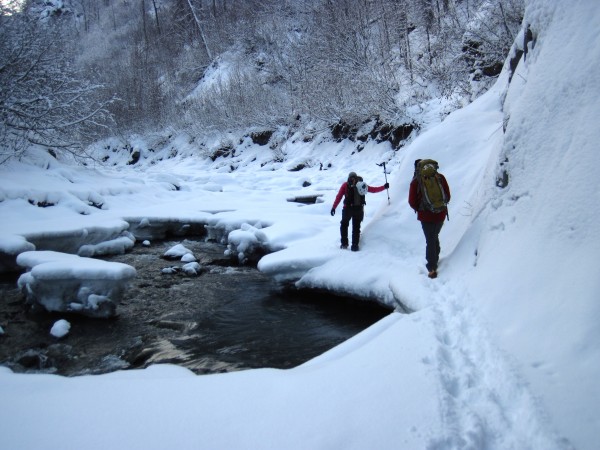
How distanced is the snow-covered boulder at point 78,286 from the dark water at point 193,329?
199mm

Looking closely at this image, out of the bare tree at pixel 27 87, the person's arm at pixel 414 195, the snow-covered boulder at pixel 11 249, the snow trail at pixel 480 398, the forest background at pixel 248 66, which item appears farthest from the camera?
the forest background at pixel 248 66

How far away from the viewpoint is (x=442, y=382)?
104 inches

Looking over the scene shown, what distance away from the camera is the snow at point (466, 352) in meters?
2.26

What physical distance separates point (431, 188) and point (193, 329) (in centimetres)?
402

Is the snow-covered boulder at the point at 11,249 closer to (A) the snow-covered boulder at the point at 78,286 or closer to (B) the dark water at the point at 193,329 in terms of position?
(B) the dark water at the point at 193,329

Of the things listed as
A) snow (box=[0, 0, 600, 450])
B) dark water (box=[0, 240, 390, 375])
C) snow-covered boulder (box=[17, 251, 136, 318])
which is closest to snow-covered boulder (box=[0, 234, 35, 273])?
dark water (box=[0, 240, 390, 375])

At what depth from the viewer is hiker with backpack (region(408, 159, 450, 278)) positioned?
4879mm

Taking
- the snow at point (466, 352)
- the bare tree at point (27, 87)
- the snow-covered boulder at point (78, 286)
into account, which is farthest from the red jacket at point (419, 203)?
the bare tree at point (27, 87)

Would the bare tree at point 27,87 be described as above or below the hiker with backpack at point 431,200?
above

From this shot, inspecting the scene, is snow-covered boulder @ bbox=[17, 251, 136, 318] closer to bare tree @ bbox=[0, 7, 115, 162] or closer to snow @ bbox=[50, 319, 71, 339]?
snow @ bbox=[50, 319, 71, 339]

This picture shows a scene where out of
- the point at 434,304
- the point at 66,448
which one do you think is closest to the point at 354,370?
the point at 434,304

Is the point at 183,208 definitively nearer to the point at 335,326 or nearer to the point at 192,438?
the point at 335,326

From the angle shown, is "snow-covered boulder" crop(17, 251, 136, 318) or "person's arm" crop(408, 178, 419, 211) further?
"snow-covered boulder" crop(17, 251, 136, 318)

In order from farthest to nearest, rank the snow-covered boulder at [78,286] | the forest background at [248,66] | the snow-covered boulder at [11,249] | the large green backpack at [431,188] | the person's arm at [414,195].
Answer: the forest background at [248,66] → the snow-covered boulder at [11,249] → the snow-covered boulder at [78,286] → the person's arm at [414,195] → the large green backpack at [431,188]
